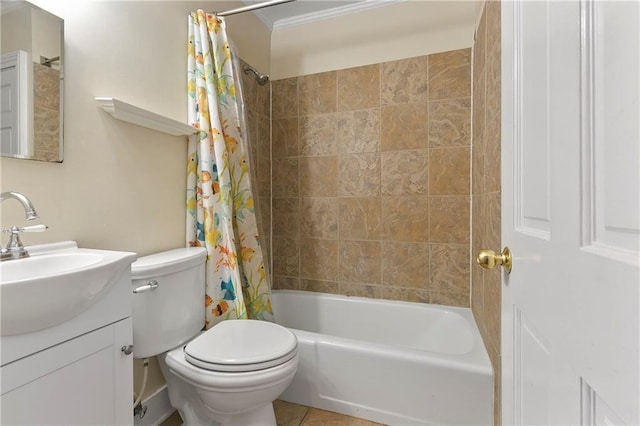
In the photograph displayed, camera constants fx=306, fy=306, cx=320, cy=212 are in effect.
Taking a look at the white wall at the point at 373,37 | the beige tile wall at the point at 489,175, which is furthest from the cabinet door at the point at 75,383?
the white wall at the point at 373,37

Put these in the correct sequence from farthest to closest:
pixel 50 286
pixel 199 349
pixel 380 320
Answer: pixel 380 320 → pixel 199 349 → pixel 50 286

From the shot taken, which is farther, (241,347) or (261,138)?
(261,138)

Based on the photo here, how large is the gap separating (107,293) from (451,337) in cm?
175

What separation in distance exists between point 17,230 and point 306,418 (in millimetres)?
1401

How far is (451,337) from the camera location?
1.82 metres

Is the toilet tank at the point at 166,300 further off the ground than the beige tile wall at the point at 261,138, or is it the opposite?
the beige tile wall at the point at 261,138

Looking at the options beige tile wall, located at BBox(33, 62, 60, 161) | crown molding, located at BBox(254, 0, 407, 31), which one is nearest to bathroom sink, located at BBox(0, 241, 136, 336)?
beige tile wall, located at BBox(33, 62, 60, 161)

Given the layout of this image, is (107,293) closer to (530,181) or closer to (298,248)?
(530,181)

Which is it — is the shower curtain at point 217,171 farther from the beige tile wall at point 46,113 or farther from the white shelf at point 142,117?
the beige tile wall at point 46,113

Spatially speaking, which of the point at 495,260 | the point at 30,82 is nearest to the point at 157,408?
the point at 30,82

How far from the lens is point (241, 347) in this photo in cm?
122

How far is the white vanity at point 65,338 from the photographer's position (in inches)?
26.6

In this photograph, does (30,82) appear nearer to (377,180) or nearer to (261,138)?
(261,138)

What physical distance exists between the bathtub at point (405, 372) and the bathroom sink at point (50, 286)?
999 millimetres
